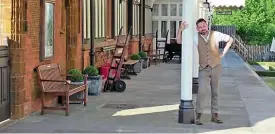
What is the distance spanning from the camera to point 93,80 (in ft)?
45.4

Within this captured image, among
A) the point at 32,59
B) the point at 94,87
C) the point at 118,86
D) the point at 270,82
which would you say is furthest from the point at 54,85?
the point at 270,82

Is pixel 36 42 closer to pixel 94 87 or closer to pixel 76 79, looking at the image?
A: pixel 76 79

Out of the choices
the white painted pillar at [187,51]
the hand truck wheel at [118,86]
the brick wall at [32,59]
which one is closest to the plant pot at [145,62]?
the hand truck wheel at [118,86]

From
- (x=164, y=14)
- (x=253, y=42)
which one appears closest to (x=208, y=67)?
(x=164, y=14)

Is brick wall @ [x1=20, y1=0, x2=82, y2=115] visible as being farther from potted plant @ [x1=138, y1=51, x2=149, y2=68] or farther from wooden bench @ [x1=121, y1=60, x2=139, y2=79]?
potted plant @ [x1=138, y1=51, x2=149, y2=68]

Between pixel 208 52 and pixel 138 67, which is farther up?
pixel 208 52

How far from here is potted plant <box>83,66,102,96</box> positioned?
13836mm

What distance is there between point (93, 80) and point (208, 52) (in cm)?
466

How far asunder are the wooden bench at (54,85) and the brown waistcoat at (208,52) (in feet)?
8.33

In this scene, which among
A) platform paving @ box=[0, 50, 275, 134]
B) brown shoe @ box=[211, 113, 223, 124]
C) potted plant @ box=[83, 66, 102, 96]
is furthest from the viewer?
potted plant @ box=[83, 66, 102, 96]

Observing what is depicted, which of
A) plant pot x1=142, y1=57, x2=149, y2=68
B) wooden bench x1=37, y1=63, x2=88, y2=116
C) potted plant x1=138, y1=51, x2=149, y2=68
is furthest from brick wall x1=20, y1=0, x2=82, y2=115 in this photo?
plant pot x1=142, y1=57, x2=149, y2=68

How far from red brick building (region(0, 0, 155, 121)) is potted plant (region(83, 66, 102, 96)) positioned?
0.37 m

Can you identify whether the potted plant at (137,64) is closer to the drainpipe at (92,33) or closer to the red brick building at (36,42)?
the red brick building at (36,42)

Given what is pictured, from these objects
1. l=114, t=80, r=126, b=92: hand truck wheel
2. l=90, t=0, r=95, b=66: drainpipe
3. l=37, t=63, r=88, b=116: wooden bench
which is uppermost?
l=90, t=0, r=95, b=66: drainpipe
